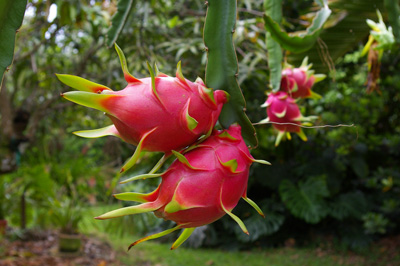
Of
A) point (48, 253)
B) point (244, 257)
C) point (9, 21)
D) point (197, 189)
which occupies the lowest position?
point (244, 257)

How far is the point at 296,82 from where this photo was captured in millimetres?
878

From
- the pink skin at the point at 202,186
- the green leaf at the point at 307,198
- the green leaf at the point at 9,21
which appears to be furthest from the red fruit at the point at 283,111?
the green leaf at the point at 307,198

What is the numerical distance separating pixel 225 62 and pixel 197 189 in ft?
0.68

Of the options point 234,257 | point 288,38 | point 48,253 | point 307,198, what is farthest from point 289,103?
point 48,253

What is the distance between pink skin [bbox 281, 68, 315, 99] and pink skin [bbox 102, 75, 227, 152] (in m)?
0.47

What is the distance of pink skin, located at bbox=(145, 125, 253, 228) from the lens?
0.39m

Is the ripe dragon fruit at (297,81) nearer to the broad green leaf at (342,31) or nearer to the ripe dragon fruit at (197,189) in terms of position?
the broad green leaf at (342,31)

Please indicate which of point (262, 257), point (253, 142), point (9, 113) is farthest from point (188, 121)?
point (262, 257)

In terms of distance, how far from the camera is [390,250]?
3.37m

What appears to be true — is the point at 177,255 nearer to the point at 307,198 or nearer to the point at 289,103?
the point at 307,198

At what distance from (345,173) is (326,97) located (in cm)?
126

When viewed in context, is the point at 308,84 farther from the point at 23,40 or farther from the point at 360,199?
the point at 360,199

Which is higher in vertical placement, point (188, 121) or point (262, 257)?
point (188, 121)

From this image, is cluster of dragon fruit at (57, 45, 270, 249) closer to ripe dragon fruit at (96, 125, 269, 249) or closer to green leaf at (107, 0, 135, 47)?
ripe dragon fruit at (96, 125, 269, 249)
